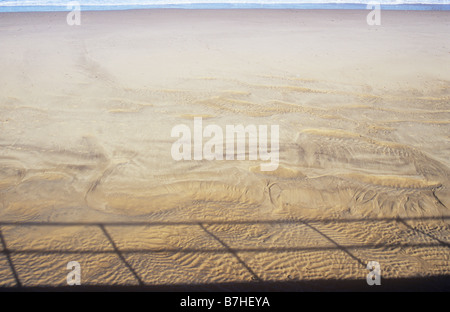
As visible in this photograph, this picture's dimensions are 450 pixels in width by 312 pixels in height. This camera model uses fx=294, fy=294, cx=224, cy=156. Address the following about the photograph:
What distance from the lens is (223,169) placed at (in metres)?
6.32

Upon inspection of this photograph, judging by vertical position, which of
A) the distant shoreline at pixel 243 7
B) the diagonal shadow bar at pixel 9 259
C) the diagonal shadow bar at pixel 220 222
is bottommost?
the diagonal shadow bar at pixel 9 259

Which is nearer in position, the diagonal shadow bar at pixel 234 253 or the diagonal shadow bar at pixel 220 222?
the diagonal shadow bar at pixel 234 253

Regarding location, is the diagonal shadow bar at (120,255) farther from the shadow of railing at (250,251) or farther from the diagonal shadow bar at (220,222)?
the diagonal shadow bar at (220,222)

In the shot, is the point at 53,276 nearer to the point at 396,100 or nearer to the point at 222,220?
the point at 222,220

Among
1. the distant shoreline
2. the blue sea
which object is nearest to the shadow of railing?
the distant shoreline

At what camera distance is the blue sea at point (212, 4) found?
901 inches

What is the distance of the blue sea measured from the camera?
22875 millimetres

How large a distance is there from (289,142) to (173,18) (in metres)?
15.7

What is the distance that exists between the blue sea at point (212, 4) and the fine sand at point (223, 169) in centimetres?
1187

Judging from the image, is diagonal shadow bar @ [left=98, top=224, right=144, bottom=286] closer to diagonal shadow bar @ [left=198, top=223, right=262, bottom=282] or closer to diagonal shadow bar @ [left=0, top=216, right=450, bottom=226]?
diagonal shadow bar @ [left=0, top=216, right=450, bottom=226]

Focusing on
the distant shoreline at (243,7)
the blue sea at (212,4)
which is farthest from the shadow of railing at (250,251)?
the blue sea at (212,4)

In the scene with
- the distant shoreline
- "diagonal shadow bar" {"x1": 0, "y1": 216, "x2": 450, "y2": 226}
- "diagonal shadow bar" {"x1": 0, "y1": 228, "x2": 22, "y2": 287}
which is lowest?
"diagonal shadow bar" {"x1": 0, "y1": 228, "x2": 22, "y2": 287}

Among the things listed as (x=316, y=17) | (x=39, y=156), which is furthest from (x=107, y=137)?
(x=316, y=17)

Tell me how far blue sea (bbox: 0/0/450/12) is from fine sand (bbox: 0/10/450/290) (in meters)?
11.9
